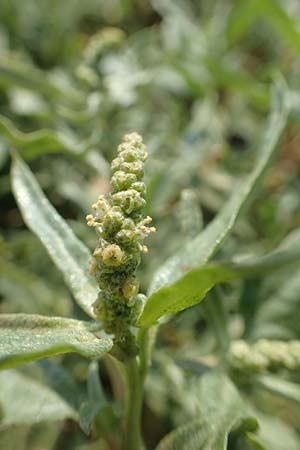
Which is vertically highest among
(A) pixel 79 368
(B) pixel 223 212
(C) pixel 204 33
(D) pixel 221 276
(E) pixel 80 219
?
(C) pixel 204 33

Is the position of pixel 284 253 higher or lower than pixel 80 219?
lower

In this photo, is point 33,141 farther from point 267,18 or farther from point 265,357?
point 267,18

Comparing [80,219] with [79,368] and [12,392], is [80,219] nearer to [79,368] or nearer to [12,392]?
[79,368]

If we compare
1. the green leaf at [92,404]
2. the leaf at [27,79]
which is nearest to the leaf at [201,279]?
the green leaf at [92,404]

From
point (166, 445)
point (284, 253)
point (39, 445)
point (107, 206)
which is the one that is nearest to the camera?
point (284, 253)

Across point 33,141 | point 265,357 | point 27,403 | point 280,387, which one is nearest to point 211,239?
point 265,357

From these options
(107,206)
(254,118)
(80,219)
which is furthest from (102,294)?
(254,118)
